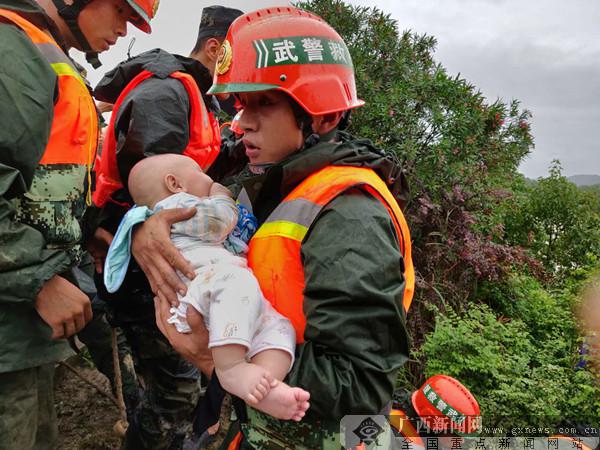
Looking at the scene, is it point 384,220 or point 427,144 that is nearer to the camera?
point 384,220

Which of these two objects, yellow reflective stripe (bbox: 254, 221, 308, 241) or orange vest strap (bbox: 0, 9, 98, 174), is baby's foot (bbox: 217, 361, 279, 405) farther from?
orange vest strap (bbox: 0, 9, 98, 174)

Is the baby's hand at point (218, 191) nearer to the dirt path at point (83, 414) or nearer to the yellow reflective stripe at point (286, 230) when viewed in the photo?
the yellow reflective stripe at point (286, 230)

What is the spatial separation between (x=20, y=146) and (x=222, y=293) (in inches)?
38.3

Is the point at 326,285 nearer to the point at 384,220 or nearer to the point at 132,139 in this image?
the point at 384,220

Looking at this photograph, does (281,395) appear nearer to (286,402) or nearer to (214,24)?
(286,402)

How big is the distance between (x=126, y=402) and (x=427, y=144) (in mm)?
3870

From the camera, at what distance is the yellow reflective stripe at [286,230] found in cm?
153

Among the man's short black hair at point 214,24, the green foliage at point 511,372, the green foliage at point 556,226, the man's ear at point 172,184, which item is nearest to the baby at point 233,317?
the man's ear at point 172,184

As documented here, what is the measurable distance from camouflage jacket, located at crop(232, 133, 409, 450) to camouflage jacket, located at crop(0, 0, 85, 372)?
1.09 meters

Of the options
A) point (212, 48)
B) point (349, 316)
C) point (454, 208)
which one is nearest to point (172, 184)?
point (349, 316)

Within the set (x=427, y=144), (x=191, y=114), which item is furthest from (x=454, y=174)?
(x=191, y=114)

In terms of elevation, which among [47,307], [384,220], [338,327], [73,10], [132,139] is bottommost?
[47,307]

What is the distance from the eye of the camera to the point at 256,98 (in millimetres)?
1867

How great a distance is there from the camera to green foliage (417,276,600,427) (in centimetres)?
371
